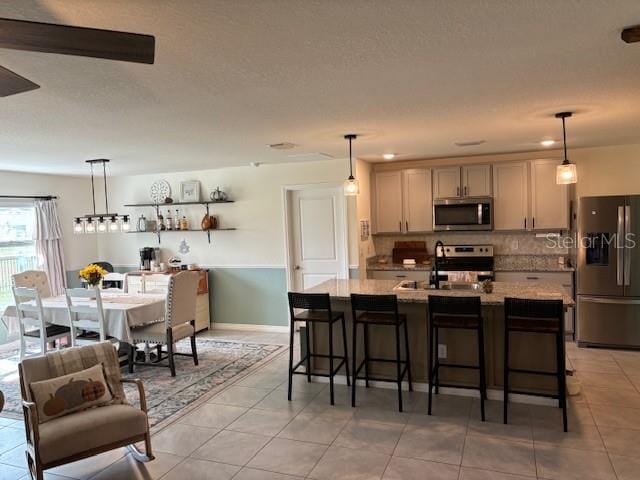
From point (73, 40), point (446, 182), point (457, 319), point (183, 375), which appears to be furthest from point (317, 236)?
point (73, 40)

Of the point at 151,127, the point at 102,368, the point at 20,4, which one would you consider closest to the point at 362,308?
the point at 102,368

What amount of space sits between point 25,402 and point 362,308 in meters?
2.39

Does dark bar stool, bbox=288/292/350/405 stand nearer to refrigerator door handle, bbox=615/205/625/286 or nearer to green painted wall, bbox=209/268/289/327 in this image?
green painted wall, bbox=209/268/289/327

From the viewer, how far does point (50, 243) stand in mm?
6656

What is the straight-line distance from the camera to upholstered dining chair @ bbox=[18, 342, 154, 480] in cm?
267

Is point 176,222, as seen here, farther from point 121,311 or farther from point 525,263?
point 525,263

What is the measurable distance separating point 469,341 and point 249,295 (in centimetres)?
357

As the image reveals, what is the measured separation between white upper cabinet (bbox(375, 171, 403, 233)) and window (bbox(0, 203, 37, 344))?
4.86m

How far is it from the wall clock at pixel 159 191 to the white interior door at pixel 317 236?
6.58 ft

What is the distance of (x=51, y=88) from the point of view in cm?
258

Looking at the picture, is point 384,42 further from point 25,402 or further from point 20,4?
point 25,402

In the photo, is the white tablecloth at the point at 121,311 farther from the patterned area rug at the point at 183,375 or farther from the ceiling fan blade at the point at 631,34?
the ceiling fan blade at the point at 631,34

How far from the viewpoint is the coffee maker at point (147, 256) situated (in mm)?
7031

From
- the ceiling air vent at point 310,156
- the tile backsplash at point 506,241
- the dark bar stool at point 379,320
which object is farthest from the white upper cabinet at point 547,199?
the dark bar stool at point 379,320
